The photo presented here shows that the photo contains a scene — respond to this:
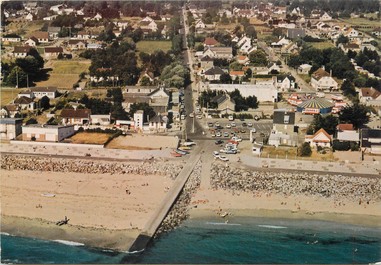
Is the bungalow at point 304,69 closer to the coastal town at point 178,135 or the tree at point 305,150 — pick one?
the coastal town at point 178,135

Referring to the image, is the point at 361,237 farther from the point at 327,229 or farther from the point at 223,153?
the point at 223,153

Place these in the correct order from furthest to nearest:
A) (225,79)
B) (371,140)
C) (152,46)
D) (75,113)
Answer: (152,46), (225,79), (75,113), (371,140)

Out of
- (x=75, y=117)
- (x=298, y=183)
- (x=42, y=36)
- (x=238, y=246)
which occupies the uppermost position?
(x=42, y=36)

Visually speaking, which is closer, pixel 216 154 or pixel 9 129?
pixel 216 154

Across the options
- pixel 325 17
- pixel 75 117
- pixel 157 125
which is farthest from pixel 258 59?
pixel 325 17

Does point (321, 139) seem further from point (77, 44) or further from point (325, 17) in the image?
point (325, 17)

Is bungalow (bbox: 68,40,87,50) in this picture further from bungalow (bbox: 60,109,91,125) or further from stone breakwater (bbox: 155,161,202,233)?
stone breakwater (bbox: 155,161,202,233)
